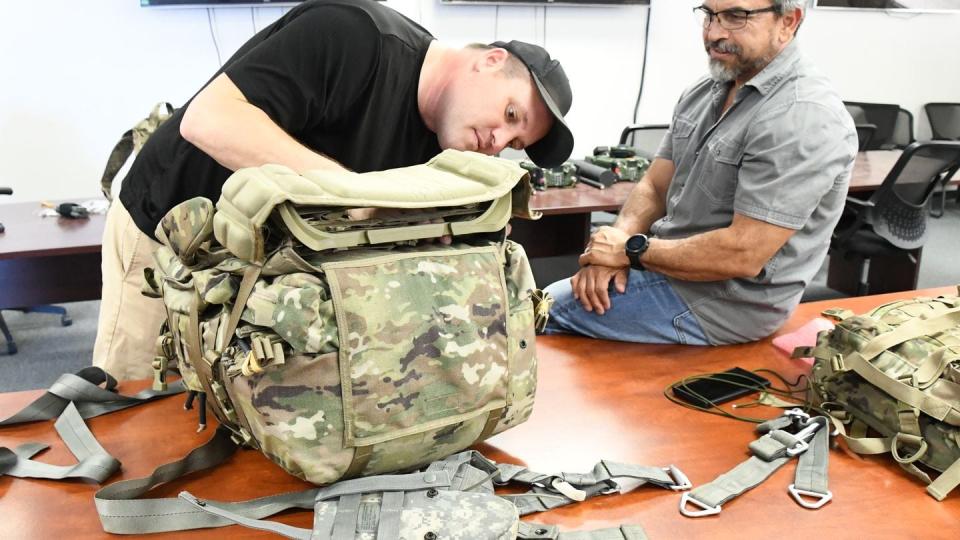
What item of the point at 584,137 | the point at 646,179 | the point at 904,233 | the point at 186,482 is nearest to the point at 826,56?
the point at 584,137

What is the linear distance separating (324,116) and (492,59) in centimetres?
36

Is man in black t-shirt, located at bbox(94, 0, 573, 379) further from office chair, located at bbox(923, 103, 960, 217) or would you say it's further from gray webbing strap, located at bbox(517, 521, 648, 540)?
office chair, located at bbox(923, 103, 960, 217)

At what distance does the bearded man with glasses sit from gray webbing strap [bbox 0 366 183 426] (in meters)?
Answer: 0.97

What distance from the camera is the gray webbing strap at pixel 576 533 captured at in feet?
3.22

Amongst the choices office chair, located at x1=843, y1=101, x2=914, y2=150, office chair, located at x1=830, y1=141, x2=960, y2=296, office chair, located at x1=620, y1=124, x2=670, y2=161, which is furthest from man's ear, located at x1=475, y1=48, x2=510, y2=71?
office chair, located at x1=843, y1=101, x2=914, y2=150

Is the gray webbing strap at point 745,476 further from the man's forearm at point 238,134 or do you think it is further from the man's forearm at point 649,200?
the man's forearm at point 649,200

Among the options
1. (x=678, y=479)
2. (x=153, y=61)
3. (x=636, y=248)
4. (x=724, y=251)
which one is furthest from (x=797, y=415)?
(x=153, y=61)

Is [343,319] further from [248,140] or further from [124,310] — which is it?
[124,310]

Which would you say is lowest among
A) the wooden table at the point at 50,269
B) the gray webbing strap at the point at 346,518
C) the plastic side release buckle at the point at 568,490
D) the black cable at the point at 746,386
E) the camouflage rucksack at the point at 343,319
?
the wooden table at the point at 50,269

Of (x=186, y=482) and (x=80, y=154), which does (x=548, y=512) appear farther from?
(x=80, y=154)

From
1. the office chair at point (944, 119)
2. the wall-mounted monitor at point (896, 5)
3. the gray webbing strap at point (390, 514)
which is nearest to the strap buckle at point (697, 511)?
the gray webbing strap at point (390, 514)

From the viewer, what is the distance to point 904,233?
3.39m

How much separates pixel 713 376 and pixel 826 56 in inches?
203

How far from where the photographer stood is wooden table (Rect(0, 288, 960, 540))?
3.39 feet
